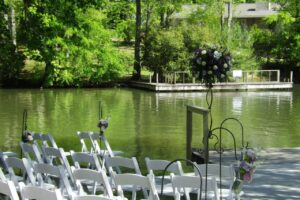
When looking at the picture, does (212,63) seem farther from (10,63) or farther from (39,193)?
(10,63)

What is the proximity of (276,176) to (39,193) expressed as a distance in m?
5.48

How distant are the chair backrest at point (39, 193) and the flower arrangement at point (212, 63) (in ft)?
15.3

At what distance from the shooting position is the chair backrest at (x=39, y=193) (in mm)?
4676

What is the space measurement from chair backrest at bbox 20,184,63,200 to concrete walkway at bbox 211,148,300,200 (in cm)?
290

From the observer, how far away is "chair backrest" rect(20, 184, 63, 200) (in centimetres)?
468

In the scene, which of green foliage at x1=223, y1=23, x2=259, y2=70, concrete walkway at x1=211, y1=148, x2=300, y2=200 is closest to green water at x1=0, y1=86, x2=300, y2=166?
concrete walkway at x1=211, y1=148, x2=300, y2=200

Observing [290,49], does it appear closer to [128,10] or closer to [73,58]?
[128,10]

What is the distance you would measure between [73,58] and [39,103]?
11308mm

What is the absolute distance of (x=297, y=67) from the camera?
148 feet

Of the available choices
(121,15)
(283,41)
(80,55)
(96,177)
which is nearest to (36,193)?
(96,177)

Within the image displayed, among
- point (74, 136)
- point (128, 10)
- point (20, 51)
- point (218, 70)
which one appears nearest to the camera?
point (218, 70)

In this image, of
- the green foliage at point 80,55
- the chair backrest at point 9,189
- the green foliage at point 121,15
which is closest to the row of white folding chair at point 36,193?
the chair backrest at point 9,189

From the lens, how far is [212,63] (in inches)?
355

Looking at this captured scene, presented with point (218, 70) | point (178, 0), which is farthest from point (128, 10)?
point (218, 70)
